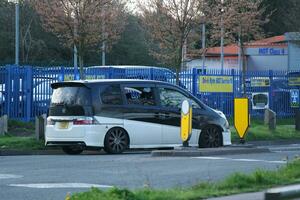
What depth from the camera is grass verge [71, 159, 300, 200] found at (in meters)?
8.55

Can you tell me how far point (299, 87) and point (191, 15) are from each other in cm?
786

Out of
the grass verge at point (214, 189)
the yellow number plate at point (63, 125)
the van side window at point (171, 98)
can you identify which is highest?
the van side window at point (171, 98)

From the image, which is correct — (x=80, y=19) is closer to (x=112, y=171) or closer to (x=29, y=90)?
(x=29, y=90)

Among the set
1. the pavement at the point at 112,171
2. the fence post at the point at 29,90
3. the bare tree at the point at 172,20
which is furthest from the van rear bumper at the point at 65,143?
the bare tree at the point at 172,20

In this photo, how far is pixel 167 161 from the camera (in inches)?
580

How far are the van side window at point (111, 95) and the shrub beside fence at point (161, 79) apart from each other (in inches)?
274

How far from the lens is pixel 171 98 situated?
60.1 ft

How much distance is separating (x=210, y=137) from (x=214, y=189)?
871 centimetres

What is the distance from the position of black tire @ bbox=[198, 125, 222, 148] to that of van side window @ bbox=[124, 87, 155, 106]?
65.1 inches

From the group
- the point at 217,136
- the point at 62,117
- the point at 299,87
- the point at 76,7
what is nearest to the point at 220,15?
the point at 299,87

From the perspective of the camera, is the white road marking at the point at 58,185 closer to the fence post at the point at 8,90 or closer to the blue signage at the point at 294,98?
the fence post at the point at 8,90

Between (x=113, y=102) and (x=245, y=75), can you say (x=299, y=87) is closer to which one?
(x=245, y=75)

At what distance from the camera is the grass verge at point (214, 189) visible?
855cm

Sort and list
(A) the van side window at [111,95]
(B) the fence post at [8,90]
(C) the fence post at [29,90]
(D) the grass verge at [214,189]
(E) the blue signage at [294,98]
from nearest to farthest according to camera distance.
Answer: (D) the grass verge at [214,189]
(A) the van side window at [111,95]
(B) the fence post at [8,90]
(C) the fence post at [29,90]
(E) the blue signage at [294,98]
